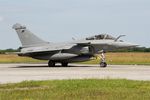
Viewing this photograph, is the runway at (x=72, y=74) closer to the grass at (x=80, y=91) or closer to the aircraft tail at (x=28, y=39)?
the grass at (x=80, y=91)

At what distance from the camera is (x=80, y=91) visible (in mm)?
12977

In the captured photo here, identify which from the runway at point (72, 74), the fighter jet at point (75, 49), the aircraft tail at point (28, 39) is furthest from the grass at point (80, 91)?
the aircraft tail at point (28, 39)

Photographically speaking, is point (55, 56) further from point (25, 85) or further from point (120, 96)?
point (120, 96)

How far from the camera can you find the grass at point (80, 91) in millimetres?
11672

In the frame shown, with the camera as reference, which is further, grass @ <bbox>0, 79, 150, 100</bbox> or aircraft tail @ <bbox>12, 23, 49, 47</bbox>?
aircraft tail @ <bbox>12, 23, 49, 47</bbox>

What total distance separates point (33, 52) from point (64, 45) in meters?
2.67

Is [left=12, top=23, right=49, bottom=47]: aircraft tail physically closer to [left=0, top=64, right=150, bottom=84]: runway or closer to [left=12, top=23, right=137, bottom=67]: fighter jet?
[left=12, top=23, right=137, bottom=67]: fighter jet

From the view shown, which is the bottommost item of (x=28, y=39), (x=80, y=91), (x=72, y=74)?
(x=72, y=74)

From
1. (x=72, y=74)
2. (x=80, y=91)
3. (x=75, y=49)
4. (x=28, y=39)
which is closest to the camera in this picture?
(x=80, y=91)

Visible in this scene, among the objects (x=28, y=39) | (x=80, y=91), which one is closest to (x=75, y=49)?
(x=28, y=39)

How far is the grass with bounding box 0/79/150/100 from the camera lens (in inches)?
460

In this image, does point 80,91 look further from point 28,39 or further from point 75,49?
point 28,39

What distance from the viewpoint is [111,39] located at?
35.8 meters

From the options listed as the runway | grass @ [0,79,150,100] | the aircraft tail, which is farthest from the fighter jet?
grass @ [0,79,150,100]
